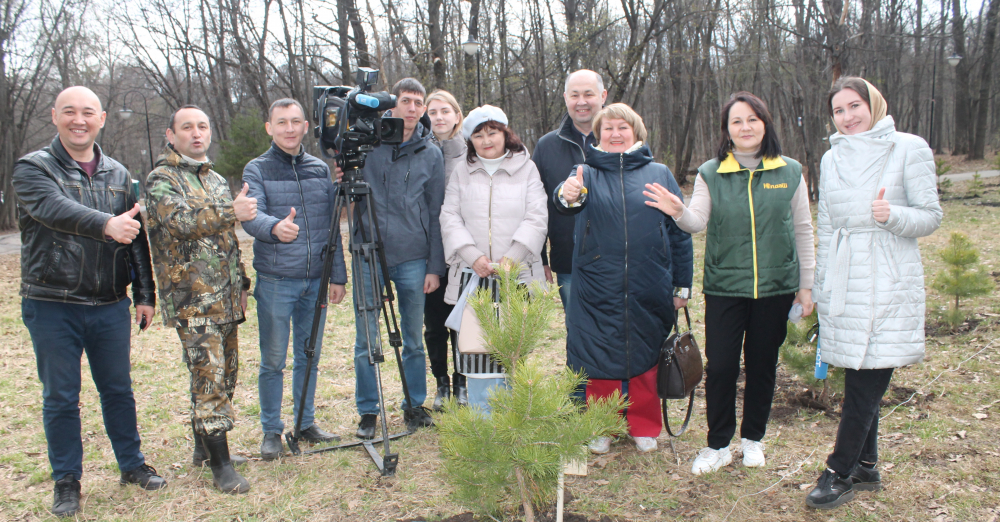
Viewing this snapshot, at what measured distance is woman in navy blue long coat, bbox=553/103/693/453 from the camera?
3.00 meters

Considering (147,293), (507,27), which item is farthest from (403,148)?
(507,27)

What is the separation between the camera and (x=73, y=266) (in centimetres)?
273

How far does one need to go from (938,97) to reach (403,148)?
3934 cm

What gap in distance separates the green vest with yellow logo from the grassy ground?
3.04 feet

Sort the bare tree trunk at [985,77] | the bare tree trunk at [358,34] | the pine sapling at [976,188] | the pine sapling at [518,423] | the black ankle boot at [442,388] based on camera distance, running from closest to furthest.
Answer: the pine sapling at [518,423]
the black ankle boot at [442,388]
the pine sapling at [976,188]
the bare tree trunk at [358,34]
the bare tree trunk at [985,77]

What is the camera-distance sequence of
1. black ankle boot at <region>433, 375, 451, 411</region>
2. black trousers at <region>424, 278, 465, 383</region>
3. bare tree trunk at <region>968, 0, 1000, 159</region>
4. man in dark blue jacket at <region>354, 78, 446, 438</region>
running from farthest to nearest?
bare tree trunk at <region>968, 0, 1000, 159</region>, black ankle boot at <region>433, 375, 451, 411</region>, black trousers at <region>424, 278, 465, 383</region>, man in dark blue jacket at <region>354, 78, 446, 438</region>

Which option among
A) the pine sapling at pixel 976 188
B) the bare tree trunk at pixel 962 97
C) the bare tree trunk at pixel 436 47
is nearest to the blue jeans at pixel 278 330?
the bare tree trunk at pixel 436 47

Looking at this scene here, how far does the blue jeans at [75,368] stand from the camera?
273 centimetres

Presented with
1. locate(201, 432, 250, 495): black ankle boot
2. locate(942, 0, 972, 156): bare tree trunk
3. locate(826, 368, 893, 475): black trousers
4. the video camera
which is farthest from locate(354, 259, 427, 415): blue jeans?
locate(942, 0, 972, 156): bare tree trunk

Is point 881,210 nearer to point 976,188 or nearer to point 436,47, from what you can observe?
point 436,47

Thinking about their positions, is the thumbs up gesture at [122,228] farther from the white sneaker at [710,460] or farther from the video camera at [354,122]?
the white sneaker at [710,460]

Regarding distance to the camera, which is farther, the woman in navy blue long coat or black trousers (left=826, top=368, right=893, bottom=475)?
the woman in navy blue long coat

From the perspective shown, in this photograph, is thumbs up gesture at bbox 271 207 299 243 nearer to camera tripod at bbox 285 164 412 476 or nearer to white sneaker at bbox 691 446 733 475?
camera tripod at bbox 285 164 412 476

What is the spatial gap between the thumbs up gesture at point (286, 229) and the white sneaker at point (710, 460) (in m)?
2.25
